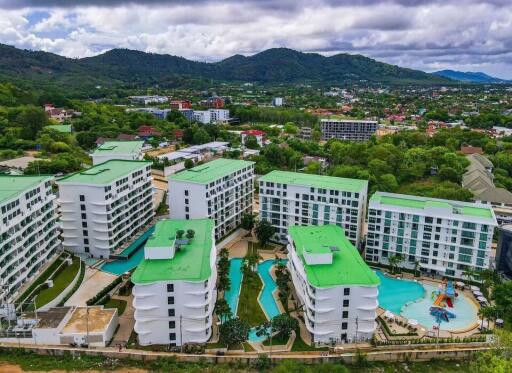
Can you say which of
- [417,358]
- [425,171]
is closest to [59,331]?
[417,358]

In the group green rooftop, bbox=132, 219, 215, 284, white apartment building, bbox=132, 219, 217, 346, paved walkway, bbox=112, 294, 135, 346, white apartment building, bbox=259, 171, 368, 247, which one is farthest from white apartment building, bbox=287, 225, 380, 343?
paved walkway, bbox=112, 294, 135, 346

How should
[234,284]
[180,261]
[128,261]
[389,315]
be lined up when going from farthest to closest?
1. [128,261]
2. [234,284]
3. [389,315]
4. [180,261]

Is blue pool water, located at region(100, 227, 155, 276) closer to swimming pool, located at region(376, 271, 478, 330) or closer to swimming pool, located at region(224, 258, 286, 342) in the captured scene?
swimming pool, located at region(224, 258, 286, 342)

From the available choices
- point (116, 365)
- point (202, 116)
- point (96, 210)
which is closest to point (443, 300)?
point (116, 365)

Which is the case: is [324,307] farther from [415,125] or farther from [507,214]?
[415,125]

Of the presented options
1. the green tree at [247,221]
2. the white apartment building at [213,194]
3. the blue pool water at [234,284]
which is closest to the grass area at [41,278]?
the white apartment building at [213,194]

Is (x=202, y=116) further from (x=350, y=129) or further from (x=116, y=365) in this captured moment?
(x=116, y=365)
